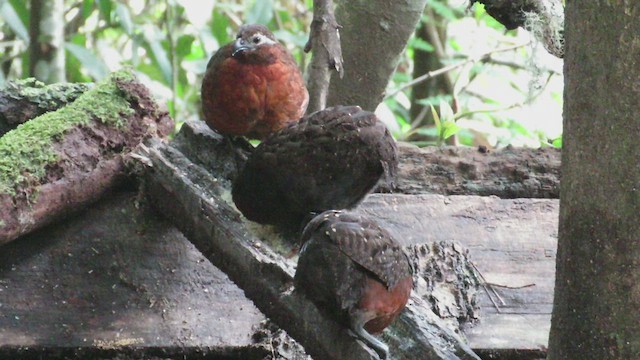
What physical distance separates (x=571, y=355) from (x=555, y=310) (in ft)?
0.30

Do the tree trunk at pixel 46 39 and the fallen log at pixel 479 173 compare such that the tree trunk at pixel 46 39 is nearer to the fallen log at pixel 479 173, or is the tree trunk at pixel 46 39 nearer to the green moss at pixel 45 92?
the green moss at pixel 45 92

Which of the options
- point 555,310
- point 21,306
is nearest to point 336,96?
point 21,306

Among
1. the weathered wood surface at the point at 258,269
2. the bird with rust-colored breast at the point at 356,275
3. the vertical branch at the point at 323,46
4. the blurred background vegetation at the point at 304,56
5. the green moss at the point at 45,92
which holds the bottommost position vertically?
the blurred background vegetation at the point at 304,56

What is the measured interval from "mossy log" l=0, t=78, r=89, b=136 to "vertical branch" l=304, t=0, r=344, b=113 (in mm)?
765

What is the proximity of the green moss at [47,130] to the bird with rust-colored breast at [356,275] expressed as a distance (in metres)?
0.93

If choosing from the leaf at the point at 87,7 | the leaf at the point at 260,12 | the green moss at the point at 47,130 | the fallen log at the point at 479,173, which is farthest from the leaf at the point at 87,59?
the fallen log at the point at 479,173

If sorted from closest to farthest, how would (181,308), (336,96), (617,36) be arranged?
(617,36) < (181,308) < (336,96)

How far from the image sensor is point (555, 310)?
67.4 inches

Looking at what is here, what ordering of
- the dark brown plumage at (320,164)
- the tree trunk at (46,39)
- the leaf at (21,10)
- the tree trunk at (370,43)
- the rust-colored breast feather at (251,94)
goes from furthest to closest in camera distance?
the leaf at (21,10) → the tree trunk at (46,39) → the tree trunk at (370,43) → the rust-colored breast feather at (251,94) → the dark brown plumage at (320,164)

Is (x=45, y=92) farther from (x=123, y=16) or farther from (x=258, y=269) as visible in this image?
(x=123, y=16)

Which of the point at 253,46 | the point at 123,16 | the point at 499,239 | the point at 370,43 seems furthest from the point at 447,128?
the point at 123,16

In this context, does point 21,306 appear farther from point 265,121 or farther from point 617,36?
point 617,36

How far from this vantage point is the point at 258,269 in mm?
2117

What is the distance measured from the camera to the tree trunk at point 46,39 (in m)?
4.51
